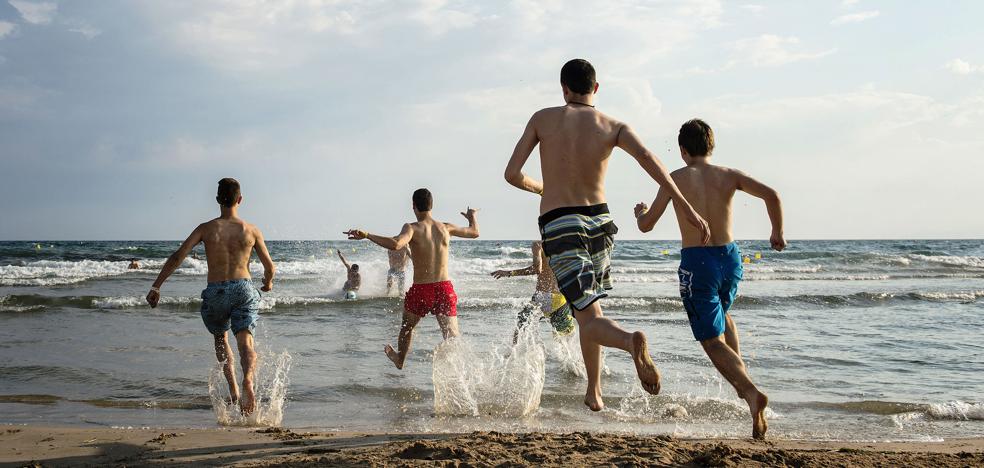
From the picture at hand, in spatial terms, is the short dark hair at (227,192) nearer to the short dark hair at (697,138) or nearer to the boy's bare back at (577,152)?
the boy's bare back at (577,152)

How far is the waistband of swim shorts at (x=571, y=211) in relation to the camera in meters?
3.98

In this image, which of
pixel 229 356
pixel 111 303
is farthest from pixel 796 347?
pixel 111 303

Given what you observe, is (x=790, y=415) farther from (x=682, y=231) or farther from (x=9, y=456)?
(x=9, y=456)

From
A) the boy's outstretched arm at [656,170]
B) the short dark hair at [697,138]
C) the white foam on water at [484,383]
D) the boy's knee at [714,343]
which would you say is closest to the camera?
the boy's outstretched arm at [656,170]

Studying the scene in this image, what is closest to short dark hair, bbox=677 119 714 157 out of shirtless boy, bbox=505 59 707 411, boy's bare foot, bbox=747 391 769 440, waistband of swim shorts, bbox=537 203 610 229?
shirtless boy, bbox=505 59 707 411

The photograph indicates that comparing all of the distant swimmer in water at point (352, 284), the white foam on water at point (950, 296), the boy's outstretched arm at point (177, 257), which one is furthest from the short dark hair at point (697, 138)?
the white foam on water at point (950, 296)

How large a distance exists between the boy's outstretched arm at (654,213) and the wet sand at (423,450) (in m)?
1.27

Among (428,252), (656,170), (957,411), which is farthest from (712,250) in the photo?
(428,252)

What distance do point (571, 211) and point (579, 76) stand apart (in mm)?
777

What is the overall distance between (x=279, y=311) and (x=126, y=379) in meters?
6.57

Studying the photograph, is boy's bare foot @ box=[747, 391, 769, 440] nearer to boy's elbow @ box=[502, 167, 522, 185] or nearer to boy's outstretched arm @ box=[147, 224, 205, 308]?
boy's elbow @ box=[502, 167, 522, 185]

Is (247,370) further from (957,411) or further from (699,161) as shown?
(957,411)

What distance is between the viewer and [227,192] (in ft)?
19.6

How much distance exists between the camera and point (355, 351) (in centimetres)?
896
